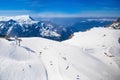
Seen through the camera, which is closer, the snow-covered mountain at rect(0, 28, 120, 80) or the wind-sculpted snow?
the wind-sculpted snow

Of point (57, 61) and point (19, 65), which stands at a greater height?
point (19, 65)

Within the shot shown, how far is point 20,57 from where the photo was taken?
5591cm

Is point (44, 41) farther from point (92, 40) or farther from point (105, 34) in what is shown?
point (105, 34)

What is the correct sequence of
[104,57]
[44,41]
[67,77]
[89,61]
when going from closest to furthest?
1. [67,77]
2. [89,61]
3. [104,57]
4. [44,41]

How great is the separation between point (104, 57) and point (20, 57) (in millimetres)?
26608

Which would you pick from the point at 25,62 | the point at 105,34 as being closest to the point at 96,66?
the point at 25,62

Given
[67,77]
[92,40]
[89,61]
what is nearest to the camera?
[67,77]

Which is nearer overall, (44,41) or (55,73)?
(55,73)

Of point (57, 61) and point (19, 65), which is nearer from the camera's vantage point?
point (19, 65)

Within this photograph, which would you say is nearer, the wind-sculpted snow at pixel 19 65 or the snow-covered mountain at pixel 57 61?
the wind-sculpted snow at pixel 19 65

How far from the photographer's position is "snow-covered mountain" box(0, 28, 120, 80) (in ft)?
161

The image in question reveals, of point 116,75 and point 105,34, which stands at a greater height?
point 105,34

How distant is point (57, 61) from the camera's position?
5769 centimetres

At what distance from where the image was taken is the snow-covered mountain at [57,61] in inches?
1927
